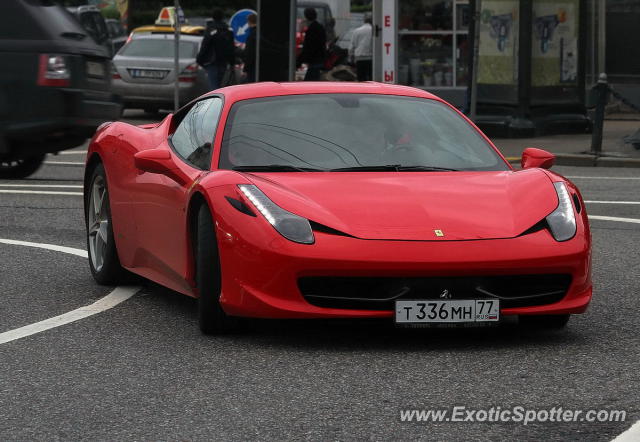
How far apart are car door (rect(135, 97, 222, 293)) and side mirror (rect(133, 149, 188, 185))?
0.11 ft

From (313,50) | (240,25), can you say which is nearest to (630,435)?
(313,50)

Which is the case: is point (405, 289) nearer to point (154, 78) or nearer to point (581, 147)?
point (581, 147)

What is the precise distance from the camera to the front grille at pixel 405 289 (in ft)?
22.4

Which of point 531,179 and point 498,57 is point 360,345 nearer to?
point 531,179

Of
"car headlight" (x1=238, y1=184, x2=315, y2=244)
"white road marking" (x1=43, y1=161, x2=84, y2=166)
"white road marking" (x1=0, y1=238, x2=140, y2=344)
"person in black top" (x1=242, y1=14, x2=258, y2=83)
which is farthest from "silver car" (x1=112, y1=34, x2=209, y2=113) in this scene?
"car headlight" (x1=238, y1=184, x2=315, y2=244)

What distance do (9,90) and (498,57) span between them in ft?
35.9

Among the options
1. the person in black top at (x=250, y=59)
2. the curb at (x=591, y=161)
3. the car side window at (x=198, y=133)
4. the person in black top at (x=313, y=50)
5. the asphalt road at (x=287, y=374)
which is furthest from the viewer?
the person in black top at (x=313, y=50)

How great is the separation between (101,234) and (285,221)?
2603mm

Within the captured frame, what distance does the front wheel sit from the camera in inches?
353

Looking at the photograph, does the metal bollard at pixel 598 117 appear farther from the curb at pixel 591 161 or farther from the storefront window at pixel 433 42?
the storefront window at pixel 433 42

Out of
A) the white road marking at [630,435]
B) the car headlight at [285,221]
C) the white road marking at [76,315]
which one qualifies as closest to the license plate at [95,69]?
the white road marking at [76,315]

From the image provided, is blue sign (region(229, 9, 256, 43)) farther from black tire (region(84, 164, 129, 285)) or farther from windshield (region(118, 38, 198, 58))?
black tire (region(84, 164, 129, 285))

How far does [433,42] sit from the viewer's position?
28641 mm

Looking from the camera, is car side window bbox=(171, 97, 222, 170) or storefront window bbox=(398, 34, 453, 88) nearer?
car side window bbox=(171, 97, 222, 170)
